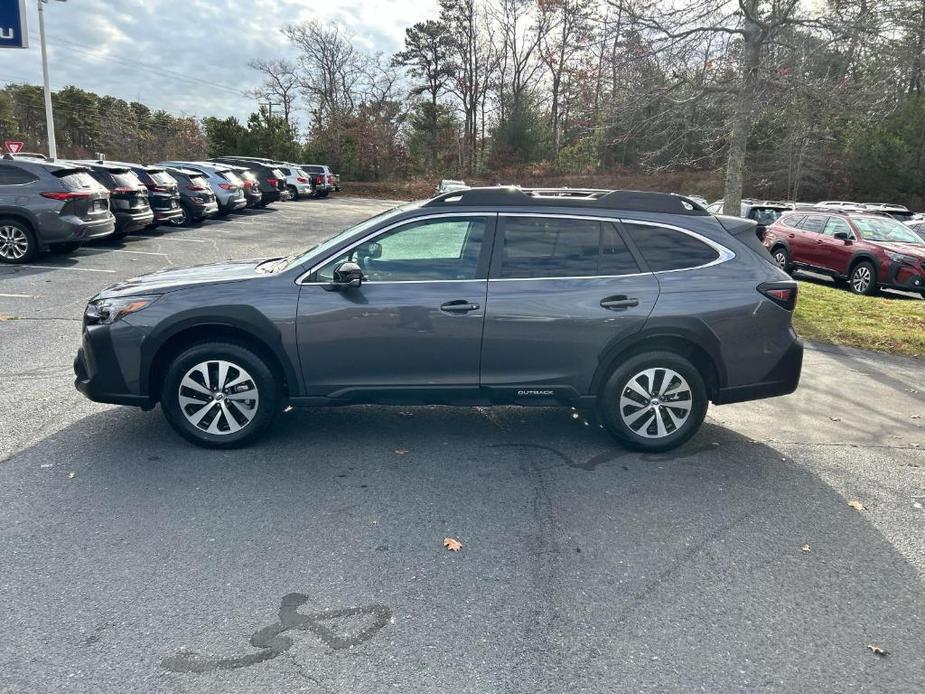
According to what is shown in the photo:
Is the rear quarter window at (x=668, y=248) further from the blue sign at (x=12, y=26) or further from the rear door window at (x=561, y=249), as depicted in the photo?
the blue sign at (x=12, y=26)

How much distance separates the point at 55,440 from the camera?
472 centimetres

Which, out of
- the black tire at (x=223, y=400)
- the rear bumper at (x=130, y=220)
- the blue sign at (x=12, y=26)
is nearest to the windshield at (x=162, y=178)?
the rear bumper at (x=130, y=220)

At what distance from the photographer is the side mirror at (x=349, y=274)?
4402 mm

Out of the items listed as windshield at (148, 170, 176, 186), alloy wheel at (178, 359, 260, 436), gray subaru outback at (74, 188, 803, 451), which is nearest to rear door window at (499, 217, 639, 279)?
gray subaru outback at (74, 188, 803, 451)

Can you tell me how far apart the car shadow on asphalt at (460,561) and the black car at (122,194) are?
10.6 metres

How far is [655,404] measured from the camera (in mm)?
4777

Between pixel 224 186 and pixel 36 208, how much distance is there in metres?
10.1

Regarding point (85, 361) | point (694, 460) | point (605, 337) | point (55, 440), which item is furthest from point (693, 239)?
point (55, 440)

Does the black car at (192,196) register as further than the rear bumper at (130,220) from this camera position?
Yes

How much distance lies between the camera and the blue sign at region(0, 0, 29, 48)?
16.8 m

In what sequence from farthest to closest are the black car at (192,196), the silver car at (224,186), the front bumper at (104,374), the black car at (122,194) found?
the silver car at (224,186), the black car at (192,196), the black car at (122,194), the front bumper at (104,374)

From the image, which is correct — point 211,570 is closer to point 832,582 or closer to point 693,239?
point 832,582

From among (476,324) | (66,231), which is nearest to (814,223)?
(476,324)

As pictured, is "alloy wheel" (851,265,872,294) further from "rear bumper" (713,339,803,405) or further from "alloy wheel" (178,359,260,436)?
"alloy wheel" (178,359,260,436)
